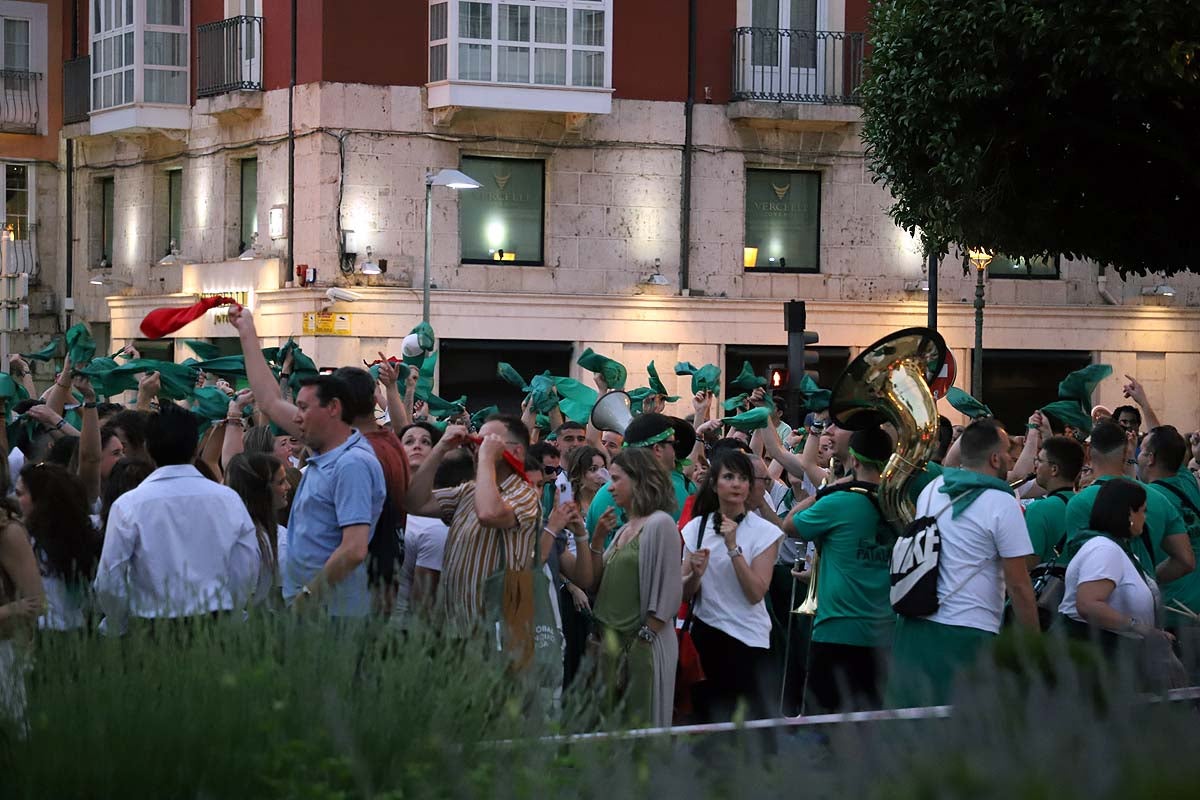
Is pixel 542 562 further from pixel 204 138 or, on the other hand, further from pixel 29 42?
pixel 29 42

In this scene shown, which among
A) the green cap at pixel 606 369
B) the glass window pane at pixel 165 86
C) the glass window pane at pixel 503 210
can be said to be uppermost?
the glass window pane at pixel 165 86

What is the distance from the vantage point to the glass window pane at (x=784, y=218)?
27844 mm

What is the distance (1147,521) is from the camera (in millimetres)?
8258

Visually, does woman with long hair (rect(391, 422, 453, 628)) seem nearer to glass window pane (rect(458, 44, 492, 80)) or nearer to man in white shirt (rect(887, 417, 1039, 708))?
man in white shirt (rect(887, 417, 1039, 708))

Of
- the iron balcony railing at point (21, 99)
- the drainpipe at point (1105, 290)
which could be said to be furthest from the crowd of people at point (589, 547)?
the iron balcony railing at point (21, 99)

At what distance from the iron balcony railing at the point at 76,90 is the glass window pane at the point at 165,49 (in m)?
2.11

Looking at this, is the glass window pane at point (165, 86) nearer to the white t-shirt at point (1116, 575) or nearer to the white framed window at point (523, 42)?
the white framed window at point (523, 42)

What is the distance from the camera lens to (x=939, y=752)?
10.0 feet

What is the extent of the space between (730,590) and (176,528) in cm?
261

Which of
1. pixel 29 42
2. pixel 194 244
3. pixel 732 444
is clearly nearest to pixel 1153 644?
pixel 732 444

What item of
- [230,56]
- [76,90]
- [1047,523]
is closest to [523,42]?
[230,56]

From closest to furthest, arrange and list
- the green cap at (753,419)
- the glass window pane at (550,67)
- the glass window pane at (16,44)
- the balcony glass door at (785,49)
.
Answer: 1. the green cap at (753,419)
2. the glass window pane at (550,67)
3. the balcony glass door at (785,49)
4. the glass window pane at (16,44)

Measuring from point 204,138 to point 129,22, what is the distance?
8.11 ft

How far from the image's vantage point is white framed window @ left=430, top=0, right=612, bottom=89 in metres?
25.9
